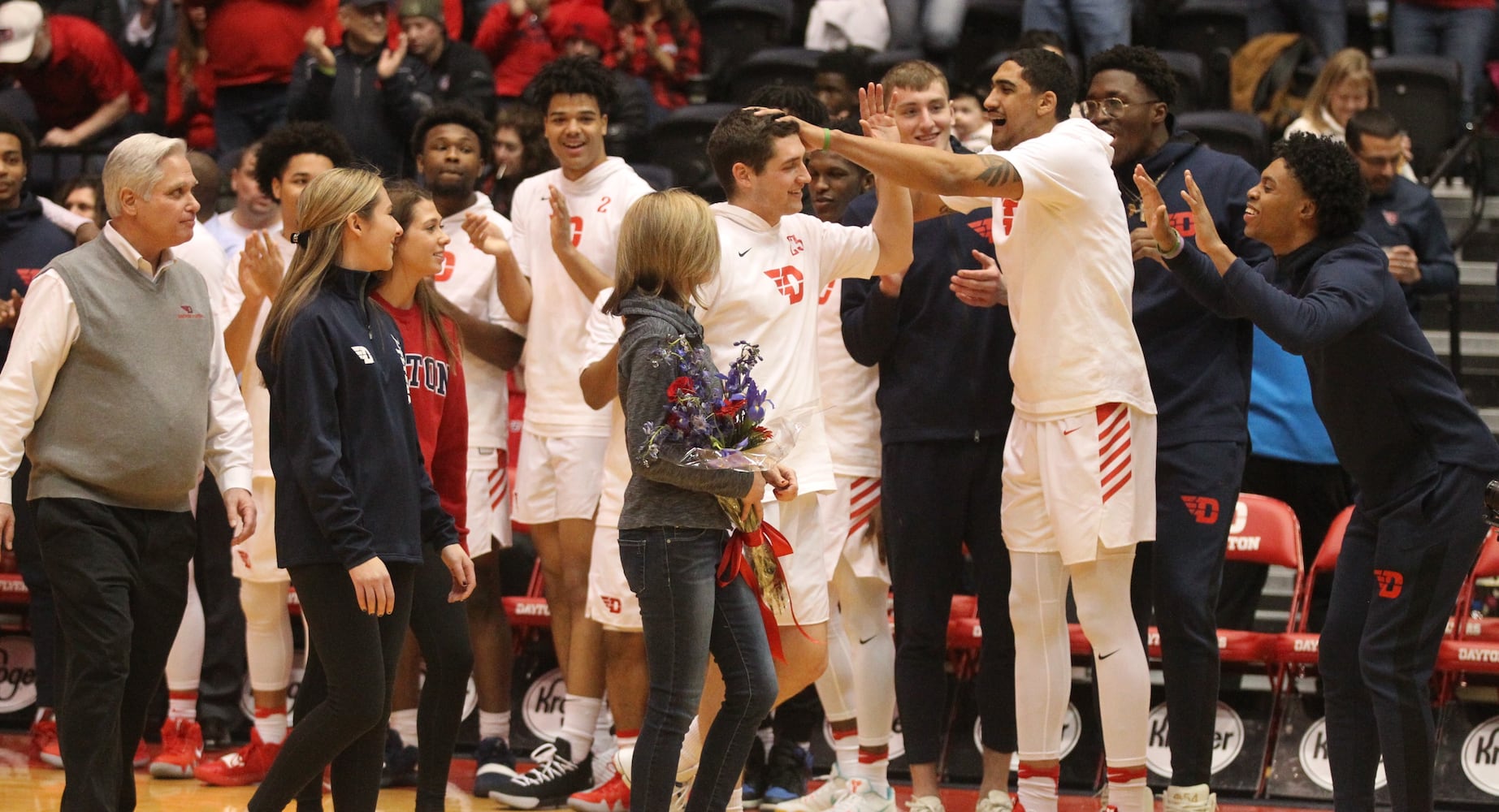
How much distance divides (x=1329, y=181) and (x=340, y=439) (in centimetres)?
281

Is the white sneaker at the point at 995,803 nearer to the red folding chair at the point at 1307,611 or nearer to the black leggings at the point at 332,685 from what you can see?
the red folding chair at the point at 1307,611

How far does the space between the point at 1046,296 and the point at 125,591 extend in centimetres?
265

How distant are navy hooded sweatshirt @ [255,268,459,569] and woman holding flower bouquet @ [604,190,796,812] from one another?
0.57 m

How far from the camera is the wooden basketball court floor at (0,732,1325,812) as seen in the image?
18.8ft

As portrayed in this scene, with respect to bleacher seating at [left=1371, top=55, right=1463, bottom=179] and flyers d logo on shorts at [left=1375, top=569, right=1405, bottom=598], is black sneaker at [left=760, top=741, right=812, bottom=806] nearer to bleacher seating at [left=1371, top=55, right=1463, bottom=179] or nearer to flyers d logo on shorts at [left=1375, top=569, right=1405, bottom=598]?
flyers d logo on shorts at [left=1375, top=569, right=1405, bottom=598]

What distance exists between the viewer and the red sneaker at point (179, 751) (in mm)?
6203

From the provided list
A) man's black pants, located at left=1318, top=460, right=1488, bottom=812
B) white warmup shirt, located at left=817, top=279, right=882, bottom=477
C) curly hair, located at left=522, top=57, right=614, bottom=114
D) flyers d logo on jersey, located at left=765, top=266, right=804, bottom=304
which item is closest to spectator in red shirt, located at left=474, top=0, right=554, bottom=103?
curly hair, located at left=522, top=57, right=614, bottom=114

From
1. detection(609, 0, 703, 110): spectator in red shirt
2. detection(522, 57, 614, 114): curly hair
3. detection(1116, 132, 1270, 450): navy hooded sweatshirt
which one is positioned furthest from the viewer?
detection(609, 0, 703, 110): spectator in red shirt

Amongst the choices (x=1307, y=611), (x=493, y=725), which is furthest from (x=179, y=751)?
(x=1307, y=611)

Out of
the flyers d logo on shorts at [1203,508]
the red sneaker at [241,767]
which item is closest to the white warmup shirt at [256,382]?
the red sneaker at [241,767]

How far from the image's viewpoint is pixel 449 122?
641 cm

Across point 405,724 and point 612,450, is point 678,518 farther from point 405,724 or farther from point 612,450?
point 405,724

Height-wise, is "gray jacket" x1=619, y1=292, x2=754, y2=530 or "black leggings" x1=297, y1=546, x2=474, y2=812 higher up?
"gray jacket" x1=619, y1=292, x2=754, y2=530

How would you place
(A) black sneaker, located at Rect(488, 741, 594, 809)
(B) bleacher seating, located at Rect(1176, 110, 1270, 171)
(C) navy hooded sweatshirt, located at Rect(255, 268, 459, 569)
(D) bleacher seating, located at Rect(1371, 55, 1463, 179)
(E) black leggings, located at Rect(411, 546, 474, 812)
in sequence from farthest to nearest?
(D) bleacher seating, located at Rect(1371, 55, 1463, 179), (B) bleacher seating, located at Rect(1176, 110, 1270, 171), (A) black sneaker, located at Rect(488, 741, 594, 809), (E) black leggings, located at Rect(411, 546, 474, 812), (C) navy hooded sweatshirt, located at Rect(255, 268, 459, 569)
